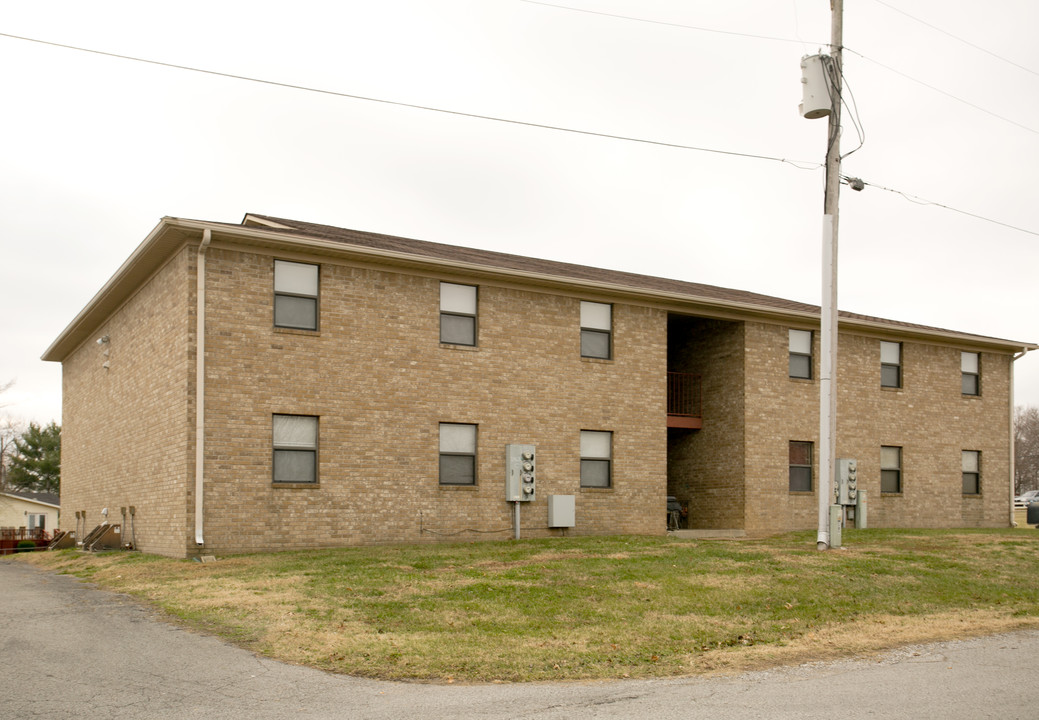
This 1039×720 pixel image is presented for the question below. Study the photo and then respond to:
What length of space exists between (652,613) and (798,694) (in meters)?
3.61

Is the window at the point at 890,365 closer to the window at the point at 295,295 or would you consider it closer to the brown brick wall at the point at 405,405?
the brown brick wall at the point at 405,405

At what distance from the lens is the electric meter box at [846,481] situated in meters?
24.4

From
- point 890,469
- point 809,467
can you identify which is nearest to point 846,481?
point 809,467

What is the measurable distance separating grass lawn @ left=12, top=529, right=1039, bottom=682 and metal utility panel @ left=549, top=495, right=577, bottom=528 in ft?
8.72

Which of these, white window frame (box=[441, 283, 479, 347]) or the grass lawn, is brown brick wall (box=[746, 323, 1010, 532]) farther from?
white window frame (box=[441, 283, 479, 347])

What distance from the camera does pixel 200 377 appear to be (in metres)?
17.0

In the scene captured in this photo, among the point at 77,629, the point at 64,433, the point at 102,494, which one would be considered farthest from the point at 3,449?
the point at 77,629

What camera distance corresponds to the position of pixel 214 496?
671 inches

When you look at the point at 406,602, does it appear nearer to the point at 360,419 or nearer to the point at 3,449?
the point at 360,419

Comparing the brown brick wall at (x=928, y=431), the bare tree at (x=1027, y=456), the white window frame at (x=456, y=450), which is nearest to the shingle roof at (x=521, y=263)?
the brown brick wall at (x=928, y=431)

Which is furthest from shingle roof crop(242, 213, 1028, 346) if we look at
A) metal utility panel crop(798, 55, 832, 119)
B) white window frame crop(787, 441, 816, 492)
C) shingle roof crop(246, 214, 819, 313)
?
metal utility panel crop(798, 55, 832, 119)

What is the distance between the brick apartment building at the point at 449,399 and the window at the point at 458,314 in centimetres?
3

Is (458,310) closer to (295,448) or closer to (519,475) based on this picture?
(519,475)

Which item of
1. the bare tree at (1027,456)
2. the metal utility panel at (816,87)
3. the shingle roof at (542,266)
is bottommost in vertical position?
the bare tree at (1027,456)
